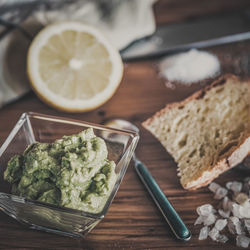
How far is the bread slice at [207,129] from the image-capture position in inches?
76.7

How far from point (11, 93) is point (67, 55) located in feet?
1.55

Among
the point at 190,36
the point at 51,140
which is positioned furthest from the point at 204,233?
Result: the point at 190,36

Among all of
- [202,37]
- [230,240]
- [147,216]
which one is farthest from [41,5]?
[230,240]

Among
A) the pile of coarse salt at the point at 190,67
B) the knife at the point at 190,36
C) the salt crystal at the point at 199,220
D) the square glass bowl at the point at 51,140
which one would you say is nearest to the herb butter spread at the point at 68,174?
the square glass bowl at the point at 51,140

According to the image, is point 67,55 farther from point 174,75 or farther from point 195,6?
point 195,6

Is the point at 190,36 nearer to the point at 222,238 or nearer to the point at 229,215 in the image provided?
the point at 229,215

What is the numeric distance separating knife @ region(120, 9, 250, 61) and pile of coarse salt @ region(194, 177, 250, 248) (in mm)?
1167

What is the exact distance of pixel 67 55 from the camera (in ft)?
7.59

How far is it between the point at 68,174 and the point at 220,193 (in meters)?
0.88

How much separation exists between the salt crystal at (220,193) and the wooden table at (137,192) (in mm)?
42

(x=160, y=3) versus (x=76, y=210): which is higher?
(x=160, y=3)

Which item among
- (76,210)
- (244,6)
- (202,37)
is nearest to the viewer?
(76,210)

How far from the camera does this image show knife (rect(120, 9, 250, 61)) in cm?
268

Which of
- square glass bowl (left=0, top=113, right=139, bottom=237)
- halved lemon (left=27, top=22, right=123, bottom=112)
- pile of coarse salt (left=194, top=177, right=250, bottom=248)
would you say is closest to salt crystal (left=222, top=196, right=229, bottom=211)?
pile of coarse salt (left=194, top=177, right=250, bottom=248)
